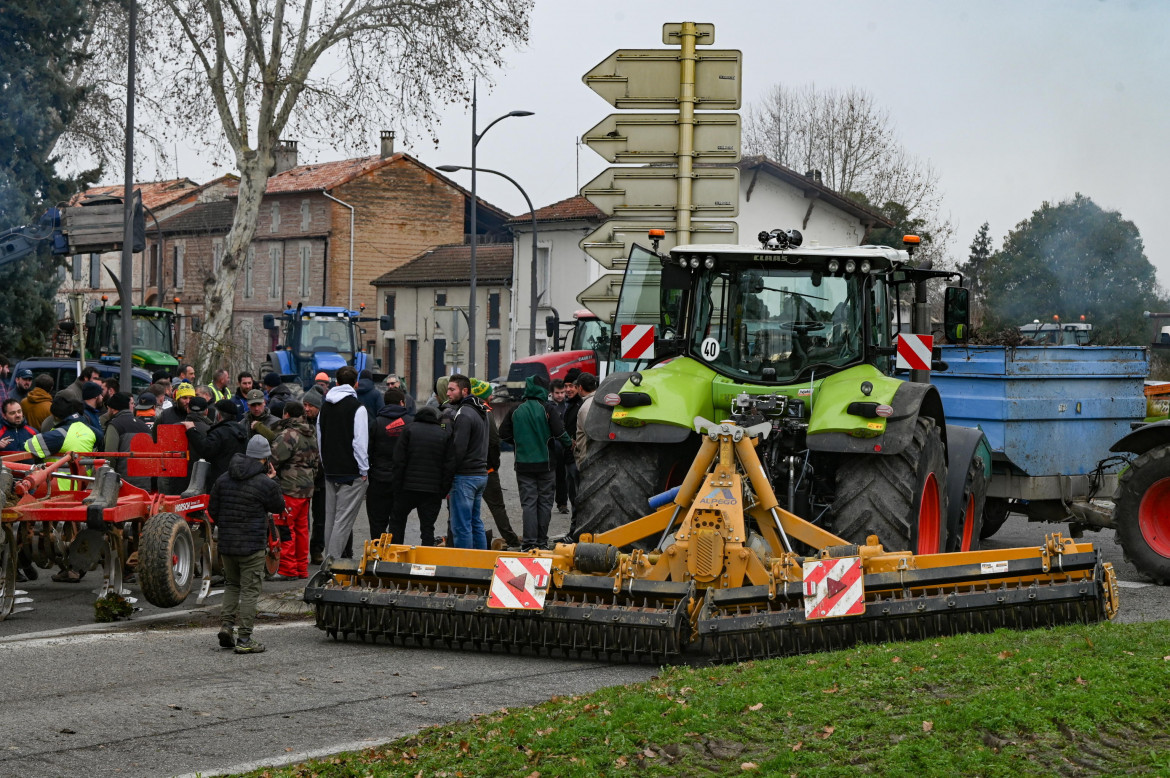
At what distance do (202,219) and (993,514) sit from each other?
66.3m

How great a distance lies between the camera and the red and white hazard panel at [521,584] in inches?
369

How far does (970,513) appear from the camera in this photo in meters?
12.8

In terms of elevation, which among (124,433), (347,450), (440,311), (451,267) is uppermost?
(451,267)

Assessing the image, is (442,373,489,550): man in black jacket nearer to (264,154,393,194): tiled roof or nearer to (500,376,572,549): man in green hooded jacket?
(500,376,572,549): man in green hooded jacket

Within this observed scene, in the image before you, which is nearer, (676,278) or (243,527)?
(243,527)

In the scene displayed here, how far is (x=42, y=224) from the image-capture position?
21812mm

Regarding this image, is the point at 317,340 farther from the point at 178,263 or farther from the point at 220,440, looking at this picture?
the point at 178,263

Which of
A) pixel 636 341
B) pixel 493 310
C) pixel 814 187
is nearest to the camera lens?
pixel 636 341

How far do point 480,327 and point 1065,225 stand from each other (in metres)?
23.7

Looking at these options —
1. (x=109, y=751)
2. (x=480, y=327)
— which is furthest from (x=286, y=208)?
(x=109, y=751)

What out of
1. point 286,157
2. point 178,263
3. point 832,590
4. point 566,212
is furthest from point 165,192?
point 832,590

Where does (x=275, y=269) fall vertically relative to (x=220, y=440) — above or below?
above

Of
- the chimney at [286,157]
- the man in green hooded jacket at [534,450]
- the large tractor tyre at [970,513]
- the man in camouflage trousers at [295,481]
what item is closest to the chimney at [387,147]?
the chimney at [286,157]

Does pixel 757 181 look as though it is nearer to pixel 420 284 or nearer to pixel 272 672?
pixel 420 284
